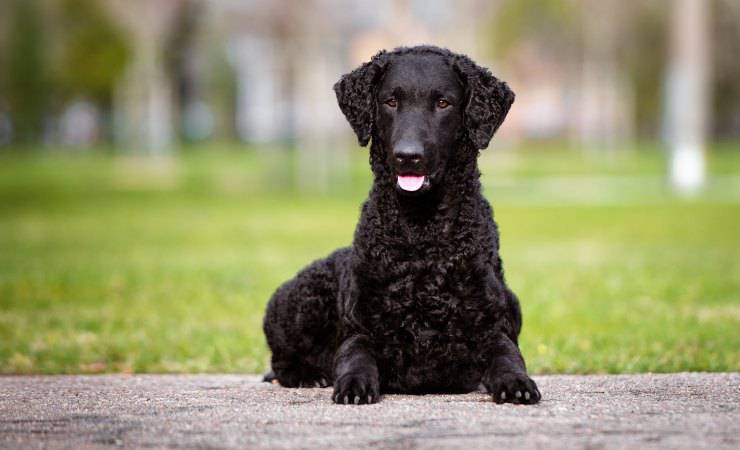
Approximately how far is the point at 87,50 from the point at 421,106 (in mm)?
74735

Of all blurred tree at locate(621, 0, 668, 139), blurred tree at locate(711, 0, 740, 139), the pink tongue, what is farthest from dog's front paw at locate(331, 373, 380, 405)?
blurred tree at locate(621, 0, 668, 139)

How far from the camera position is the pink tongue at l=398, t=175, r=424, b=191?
6.16 meters

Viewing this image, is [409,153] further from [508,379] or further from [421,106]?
[508,379]

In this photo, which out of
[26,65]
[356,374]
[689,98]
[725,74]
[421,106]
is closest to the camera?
[356,374]

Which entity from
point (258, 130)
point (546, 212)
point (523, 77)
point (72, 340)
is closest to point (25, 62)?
point (258, 130)

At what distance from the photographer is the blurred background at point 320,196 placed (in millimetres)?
10297

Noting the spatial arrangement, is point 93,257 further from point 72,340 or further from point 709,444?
point 709,444

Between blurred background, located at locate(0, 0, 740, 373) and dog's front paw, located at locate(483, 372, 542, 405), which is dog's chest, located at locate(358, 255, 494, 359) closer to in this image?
dog's front paw, located at locate(483, 372, 542, 405)

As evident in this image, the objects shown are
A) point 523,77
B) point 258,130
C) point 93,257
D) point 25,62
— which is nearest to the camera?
point 93,257

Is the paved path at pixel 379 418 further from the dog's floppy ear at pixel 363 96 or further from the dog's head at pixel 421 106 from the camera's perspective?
the dog's floppy ear at pixel 363 96

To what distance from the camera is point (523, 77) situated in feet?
297

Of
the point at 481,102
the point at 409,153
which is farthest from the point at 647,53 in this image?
the point at 409,153

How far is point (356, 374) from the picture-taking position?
611cm

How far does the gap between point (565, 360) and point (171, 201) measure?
24809 millimetres
